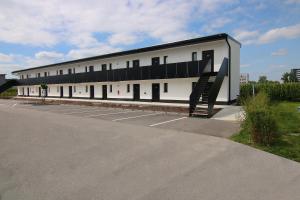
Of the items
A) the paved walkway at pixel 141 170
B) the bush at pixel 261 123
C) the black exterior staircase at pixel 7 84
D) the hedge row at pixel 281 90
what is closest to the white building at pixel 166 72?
the hedge row at pixel 281 90

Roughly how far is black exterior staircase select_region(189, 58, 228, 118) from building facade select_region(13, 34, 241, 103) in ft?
2.33

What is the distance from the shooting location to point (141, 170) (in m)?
5.09

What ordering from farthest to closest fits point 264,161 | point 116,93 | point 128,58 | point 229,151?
point 116,93
point 128,58
point 229,151
point 264,161

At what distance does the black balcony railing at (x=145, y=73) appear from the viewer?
63.5 ft

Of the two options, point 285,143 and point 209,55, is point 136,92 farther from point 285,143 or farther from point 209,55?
point 285,143

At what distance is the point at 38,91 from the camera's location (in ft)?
149

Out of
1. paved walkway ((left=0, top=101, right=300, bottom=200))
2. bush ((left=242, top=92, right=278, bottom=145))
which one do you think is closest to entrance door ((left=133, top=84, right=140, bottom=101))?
paved walkway ((left=0, top=101, right=300, bottom=200))

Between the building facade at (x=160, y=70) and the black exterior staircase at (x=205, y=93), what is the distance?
709 millimetres

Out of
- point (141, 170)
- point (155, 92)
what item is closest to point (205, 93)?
point (155, 92)

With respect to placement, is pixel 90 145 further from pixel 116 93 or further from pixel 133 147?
pixel 116 93

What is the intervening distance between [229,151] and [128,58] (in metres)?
21.2

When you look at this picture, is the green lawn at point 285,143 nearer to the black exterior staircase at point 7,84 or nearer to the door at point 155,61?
the door at point 155,61

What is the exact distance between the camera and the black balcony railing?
63.5ft

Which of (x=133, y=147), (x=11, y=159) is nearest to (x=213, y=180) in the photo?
(x=133, y=147)
